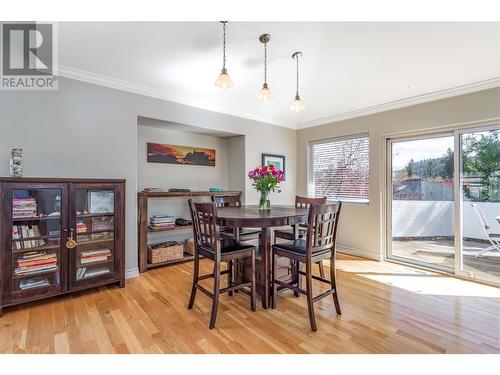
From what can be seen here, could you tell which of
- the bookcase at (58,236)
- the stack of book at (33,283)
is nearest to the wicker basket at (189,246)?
the bookcase at (58,236)

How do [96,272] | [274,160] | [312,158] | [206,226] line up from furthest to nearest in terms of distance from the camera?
[312,158] → [274,160] → [96,272] → [206,226]

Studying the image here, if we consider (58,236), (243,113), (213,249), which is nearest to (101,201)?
(58,236)

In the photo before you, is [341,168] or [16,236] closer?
[16,236]

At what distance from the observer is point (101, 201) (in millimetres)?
2705

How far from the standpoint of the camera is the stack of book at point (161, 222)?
3.44 meters

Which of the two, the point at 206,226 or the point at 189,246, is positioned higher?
the point at 206,226

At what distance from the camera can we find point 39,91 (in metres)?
2.52

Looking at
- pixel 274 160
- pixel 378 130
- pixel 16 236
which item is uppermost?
pixel 378 130

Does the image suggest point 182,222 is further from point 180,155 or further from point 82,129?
point 82,129

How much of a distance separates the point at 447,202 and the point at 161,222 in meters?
3.86

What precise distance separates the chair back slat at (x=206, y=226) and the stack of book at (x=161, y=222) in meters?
1.34
